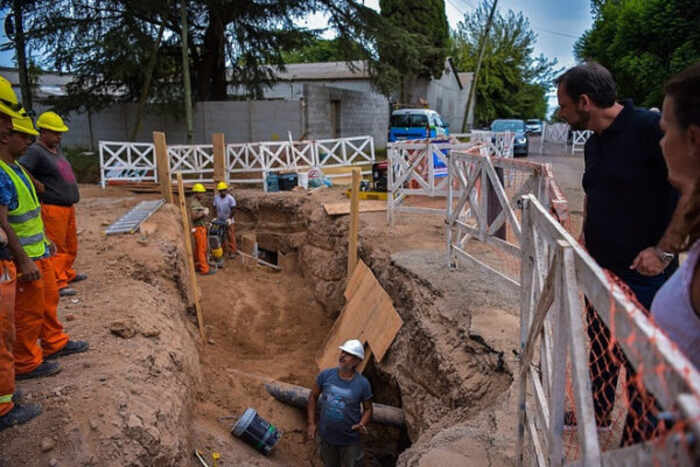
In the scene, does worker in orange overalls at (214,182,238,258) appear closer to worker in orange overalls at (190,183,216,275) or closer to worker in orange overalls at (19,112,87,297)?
worker in orange overalls at (190,183,216,275)

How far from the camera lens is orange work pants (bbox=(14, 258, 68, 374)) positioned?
3.26 meters

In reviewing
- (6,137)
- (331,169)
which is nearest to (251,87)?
(331,169)

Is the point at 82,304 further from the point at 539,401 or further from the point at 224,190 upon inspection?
the point at 224,190

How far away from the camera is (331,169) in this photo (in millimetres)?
16078

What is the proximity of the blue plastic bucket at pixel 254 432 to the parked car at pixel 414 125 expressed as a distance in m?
12.6

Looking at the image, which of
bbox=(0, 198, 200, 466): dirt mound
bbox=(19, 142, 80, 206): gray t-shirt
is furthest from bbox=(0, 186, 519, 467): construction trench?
bbox=(19, 142, 80, 206): gray t-shirt

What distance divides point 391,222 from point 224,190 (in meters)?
4.48

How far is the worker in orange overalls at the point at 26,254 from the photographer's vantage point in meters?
3.09

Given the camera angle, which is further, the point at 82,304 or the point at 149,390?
the point at 82,304

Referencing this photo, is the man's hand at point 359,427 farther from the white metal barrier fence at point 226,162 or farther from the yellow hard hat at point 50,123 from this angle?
the white metal barrier fence at point 226,162

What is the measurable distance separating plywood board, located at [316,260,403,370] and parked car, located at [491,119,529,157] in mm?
14075

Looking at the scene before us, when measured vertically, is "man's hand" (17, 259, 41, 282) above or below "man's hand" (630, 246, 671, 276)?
below

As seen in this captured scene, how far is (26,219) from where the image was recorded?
3279mm

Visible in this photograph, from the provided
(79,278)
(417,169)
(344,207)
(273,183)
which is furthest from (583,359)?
(273,183)
